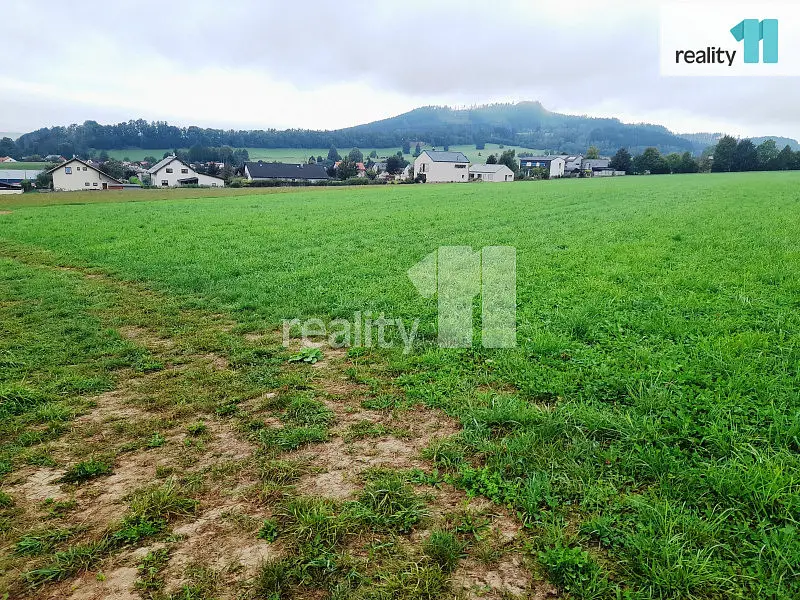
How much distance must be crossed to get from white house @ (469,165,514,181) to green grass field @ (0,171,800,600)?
3709 inches

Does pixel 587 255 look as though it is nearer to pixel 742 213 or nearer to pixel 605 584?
pixel 605 584

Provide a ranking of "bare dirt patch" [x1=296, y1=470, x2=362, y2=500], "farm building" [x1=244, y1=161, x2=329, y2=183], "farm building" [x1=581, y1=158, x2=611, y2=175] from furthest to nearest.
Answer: "farm building" [x1=581, y1=158, x2=611, y2=175] < "farm building" [x1=244, y1=161, x2=329, y2=183] < "bare dirt patch" [x1=296, y1=470, x2=362, y2=500]

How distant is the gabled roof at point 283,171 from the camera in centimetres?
9550

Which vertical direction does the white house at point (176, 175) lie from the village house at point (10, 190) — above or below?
above

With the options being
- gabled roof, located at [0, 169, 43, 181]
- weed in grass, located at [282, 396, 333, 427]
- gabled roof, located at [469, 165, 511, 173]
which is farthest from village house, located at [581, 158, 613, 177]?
weed in grass, located at [282, 396, 333, 427]

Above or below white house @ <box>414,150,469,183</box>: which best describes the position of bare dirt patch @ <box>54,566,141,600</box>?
below

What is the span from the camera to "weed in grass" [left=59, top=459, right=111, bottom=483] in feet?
12.6

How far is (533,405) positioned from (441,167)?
318ft

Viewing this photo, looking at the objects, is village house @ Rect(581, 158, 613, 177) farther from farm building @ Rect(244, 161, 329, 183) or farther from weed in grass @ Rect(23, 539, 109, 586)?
weed in grass @ Rect(23, 539, 109, 586)

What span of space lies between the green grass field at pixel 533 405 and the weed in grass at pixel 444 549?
0.5 inches

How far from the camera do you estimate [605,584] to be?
272 cm

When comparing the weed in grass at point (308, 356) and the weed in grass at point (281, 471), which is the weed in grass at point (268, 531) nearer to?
the weed in grass at point (281, 471)

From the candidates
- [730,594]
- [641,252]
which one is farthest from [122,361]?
[641,252]

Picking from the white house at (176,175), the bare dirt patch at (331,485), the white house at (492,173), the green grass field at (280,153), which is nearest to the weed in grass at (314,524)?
the bare dirt patch at (331,485)
